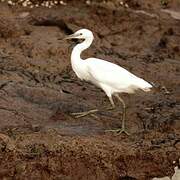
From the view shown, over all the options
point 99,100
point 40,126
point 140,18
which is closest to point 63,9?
point 140,18

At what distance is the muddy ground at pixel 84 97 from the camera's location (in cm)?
753

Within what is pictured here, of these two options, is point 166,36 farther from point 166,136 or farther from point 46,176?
point 46,176

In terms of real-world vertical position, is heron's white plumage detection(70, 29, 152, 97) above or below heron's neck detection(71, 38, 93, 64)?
below

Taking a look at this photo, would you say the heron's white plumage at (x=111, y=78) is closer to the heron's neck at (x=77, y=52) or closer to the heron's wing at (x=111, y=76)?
the heron's wing at (x=111, y=76)

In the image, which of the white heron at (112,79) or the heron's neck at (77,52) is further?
the heron's neck at (77,52)

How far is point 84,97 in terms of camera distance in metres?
9.55

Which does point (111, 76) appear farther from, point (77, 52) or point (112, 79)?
point (77, 52)

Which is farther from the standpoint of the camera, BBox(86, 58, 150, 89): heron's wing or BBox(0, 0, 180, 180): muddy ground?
BBox(86, 58, 150, 89): heron's wing

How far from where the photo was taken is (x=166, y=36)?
12.6m

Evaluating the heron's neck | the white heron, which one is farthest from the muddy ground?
the heron's neck

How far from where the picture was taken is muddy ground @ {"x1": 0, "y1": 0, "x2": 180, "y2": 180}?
297 inches

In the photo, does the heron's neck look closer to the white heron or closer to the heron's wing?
the white heron

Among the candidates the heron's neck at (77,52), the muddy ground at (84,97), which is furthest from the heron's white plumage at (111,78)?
the muddy ground at (84,97)

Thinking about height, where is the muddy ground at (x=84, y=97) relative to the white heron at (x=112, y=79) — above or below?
below
